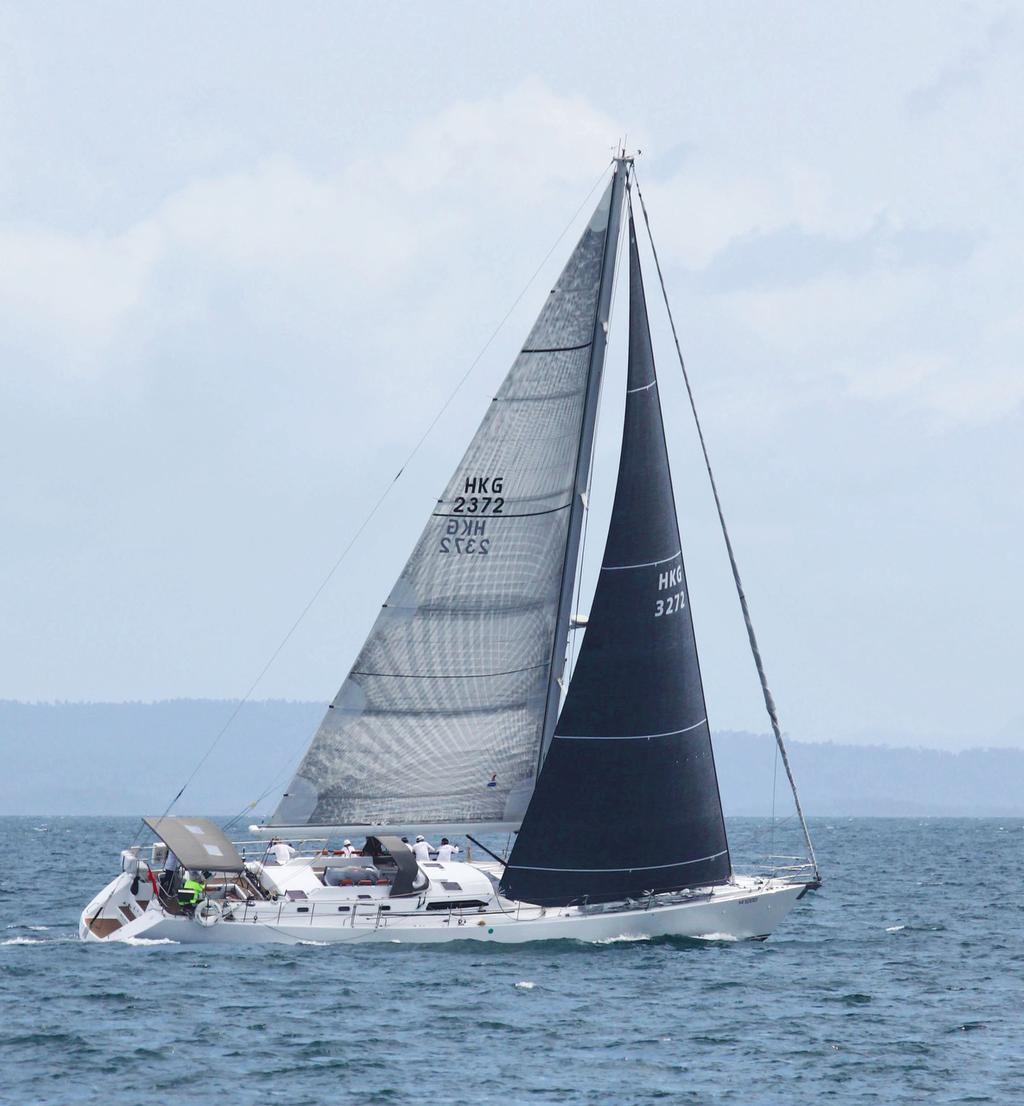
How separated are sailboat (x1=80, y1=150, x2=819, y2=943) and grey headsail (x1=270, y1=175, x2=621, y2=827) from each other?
4cm

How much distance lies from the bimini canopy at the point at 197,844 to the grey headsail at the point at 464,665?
1.22 m

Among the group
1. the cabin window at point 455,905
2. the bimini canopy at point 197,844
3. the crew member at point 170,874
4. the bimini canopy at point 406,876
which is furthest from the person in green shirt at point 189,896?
the cabin window at point 455,905

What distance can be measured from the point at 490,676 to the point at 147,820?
22.4ft

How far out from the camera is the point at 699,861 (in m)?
33.3

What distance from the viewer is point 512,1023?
88.8 ft

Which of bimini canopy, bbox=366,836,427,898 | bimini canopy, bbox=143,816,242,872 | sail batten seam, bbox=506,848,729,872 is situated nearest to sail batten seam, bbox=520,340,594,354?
sail batten seam, bbox=506,848,729,872

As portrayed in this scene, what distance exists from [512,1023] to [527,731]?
740 centimetres

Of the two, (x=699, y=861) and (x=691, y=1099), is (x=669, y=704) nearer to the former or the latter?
(x=699, y=861)

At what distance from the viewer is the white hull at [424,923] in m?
32.1

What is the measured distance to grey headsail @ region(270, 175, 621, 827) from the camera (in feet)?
109

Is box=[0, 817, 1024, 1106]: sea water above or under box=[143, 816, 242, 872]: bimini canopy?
under

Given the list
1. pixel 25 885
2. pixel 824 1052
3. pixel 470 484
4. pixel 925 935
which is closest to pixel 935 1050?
pixel 824 1052

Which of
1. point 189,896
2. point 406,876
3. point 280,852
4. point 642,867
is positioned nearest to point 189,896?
point 189,896

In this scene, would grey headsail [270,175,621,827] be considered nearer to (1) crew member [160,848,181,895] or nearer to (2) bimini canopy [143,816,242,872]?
(2) bimini canopy [143,816,242,872]
